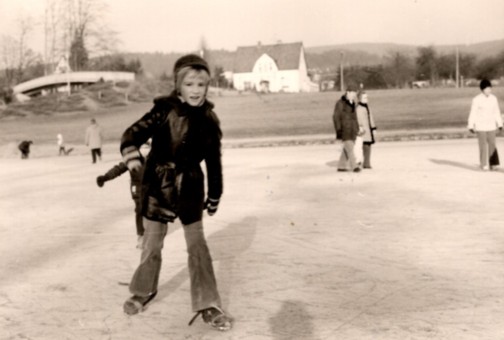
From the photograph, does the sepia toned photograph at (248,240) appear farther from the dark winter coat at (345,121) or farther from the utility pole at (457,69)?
the utility pole at (457,69)

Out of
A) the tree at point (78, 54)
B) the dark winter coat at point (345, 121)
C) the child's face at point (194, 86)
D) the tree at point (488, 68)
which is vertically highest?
the tree at point (78, 54)

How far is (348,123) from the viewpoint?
50.2 ft

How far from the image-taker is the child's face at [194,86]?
4.70m

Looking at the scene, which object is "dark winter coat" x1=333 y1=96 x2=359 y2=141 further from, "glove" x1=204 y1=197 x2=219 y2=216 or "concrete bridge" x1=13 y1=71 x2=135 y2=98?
"concrete bridge" x1=13 y1=71 x2=135 y2=98

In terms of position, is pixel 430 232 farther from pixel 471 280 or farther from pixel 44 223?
pixel 44 223

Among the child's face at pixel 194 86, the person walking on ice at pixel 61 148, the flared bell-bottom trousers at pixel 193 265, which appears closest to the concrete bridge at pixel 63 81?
the person walking on ice at pixel 61 148

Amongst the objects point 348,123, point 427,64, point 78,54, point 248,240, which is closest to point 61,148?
point 348,123

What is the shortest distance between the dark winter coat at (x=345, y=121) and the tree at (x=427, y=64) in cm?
7017

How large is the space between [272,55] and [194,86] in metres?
107

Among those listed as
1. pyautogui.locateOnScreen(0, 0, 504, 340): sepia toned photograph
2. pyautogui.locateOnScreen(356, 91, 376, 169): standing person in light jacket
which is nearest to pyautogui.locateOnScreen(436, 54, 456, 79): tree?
pyautogui.locateOnScreen(0, 0, 504, 340): sepia toned photograph

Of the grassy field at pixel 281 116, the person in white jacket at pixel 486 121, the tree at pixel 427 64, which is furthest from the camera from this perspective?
the tree at pixel 427 64

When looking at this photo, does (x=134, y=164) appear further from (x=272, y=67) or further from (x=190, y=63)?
(x=272, y=67)

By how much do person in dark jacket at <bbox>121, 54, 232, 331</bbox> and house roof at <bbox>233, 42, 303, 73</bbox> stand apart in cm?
10460

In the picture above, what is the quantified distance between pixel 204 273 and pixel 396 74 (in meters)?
80.2
